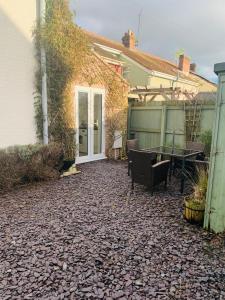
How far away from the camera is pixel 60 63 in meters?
6.68

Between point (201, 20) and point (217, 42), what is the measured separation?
4.73m

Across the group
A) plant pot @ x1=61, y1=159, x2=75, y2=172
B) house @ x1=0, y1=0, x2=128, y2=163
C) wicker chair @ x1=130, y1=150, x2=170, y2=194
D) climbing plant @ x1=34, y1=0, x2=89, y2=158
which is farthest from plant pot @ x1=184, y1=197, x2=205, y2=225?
house @ x1=0, y1=0, x2=128, y2=163

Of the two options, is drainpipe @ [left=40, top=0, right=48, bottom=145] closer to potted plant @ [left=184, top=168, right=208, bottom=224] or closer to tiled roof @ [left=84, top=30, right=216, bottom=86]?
potted plant @ [left=184, top=168, right=208, bottom=224]

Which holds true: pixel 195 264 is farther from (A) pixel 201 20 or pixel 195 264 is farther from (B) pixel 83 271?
(A) pixel 201 20

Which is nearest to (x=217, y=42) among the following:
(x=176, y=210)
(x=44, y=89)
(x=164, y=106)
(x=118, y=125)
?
(x=164, y=106)

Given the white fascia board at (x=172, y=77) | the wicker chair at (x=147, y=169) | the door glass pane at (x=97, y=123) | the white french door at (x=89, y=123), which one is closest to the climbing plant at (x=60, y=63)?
the white french door at (x=89, y=123)

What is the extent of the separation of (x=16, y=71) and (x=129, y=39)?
12.9 meters

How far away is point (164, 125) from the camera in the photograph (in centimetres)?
822

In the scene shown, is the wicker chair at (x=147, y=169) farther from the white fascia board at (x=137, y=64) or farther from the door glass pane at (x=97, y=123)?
the white fascia board at (x=137, y=64)

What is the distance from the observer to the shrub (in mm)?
5039

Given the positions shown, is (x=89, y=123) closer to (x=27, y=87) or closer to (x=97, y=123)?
(x=97, y=123)

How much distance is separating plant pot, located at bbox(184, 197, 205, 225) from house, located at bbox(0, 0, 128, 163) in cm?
477

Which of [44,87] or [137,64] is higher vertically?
[137,64]

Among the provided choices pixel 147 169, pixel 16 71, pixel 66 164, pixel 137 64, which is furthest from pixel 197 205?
pixel 137 64
